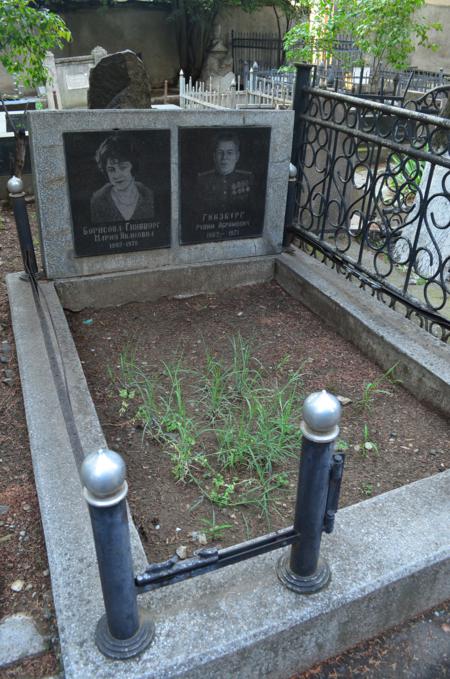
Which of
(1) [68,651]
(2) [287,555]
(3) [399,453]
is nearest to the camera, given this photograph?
(1) [68,651]

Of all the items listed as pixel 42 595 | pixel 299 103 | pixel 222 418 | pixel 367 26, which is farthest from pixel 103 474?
pixel 367 26

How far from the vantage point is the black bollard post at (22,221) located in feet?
11.9

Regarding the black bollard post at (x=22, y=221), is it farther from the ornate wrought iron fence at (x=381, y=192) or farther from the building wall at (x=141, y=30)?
the building wall at (x=141, y=30)

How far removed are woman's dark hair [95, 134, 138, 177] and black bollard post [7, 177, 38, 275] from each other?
53 cm

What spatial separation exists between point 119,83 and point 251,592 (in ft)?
12.0

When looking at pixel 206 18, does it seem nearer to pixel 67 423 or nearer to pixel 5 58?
pixel 5 58

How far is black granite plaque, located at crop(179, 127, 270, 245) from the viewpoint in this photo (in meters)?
4.00

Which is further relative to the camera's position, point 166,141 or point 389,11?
point 389,11

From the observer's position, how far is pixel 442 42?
55.1 feet

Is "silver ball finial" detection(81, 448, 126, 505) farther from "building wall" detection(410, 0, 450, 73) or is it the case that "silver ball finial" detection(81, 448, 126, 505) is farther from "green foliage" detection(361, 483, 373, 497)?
"building wall" detection(410, 0, 450, 73)

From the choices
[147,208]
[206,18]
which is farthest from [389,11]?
[206,18]

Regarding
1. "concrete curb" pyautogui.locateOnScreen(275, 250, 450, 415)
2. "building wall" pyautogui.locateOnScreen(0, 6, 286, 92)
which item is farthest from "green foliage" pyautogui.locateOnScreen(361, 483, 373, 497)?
"building wall" pyautogui.locateOnScreen(0, 6, 286, 92)

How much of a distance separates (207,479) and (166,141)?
2399mm

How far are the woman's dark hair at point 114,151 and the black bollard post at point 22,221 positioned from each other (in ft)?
1.74
